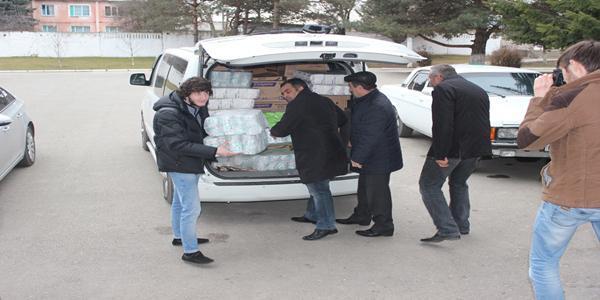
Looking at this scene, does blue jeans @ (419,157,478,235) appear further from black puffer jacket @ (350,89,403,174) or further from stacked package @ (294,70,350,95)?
stacked package @ (294,70,350,95)

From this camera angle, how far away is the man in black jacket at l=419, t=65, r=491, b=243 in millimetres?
5230

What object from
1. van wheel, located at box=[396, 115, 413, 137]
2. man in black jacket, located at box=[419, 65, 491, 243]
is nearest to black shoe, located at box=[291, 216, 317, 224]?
man in black jacket, located at box=[419, 65, 491, 243]

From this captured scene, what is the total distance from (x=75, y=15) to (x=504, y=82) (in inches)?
2933

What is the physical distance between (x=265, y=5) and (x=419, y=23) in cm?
2096

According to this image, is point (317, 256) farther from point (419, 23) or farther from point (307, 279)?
point (419, 23)

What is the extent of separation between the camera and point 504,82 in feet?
32.6

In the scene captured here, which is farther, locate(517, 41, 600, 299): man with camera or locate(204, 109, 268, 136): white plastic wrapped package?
locate(204, 109, 268, 136): white plastic wrapped package

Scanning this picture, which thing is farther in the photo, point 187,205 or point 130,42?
point 130,42

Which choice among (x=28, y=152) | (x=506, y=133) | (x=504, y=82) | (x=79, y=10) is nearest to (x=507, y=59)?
(x=504, y=82)

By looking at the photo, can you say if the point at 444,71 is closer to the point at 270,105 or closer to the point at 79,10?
the point at 270,105

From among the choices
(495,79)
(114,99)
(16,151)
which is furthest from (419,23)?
(16,151)

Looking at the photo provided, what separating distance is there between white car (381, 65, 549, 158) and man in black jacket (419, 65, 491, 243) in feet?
8.61

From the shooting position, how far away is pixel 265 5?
51469 mm

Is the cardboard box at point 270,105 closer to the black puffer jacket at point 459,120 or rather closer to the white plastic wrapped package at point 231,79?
the white plastic wrapped package at point 231,79
